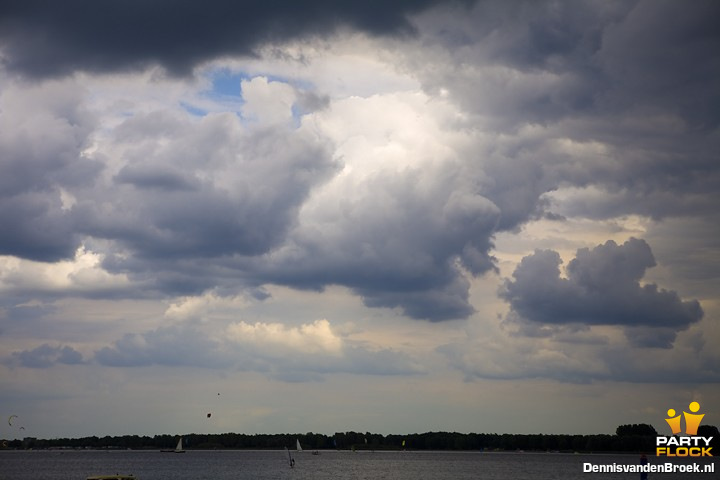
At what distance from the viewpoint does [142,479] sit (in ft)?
569

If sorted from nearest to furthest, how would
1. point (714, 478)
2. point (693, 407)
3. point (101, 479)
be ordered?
point (693, 407), point (101, 479), point (714, 478)

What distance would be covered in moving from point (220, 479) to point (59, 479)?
35267mm

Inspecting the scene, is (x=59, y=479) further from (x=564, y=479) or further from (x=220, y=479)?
(x=564, y=479)

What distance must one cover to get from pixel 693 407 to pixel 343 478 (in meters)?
112

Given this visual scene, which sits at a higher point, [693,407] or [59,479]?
[693,407]

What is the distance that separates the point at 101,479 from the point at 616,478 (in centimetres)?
11862

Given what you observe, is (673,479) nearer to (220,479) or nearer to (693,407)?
(220,479)

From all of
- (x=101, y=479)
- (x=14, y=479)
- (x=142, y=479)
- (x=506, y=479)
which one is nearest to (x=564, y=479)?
(x=506, y=479)

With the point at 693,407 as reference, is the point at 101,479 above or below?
below

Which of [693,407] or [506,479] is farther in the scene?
[506,479]

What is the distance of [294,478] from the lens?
177250 mm

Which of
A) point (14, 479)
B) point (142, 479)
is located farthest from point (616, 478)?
point (14, 479)

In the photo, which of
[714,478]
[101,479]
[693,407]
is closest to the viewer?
[693,407]

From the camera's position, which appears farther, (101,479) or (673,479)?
(673,479)
